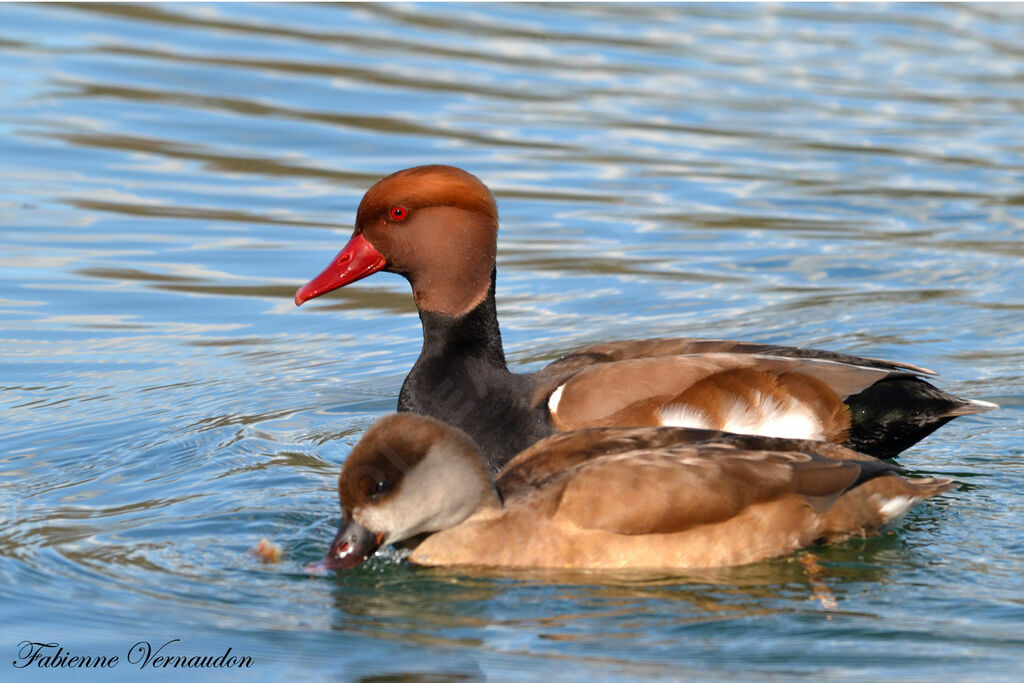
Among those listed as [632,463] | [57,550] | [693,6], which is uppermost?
[693,6]

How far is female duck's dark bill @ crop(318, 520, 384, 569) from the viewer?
552cm

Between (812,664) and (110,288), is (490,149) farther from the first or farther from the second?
(812,664)

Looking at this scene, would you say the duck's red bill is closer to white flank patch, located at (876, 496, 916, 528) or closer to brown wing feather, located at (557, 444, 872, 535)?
brown wing feather, located at (557, 444, 872, 535)

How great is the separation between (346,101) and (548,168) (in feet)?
8.76

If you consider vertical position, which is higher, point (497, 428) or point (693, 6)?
point (693, 6)

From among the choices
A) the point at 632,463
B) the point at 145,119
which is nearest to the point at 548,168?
the point at 145,119

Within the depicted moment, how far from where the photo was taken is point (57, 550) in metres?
5.84

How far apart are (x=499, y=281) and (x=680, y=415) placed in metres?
4.21

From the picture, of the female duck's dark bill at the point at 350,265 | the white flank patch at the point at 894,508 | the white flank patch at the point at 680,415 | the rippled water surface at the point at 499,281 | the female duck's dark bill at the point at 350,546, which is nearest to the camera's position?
the rippled water surface at the point at 499,281

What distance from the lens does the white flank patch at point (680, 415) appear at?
21.7ft

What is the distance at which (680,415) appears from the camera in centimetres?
664

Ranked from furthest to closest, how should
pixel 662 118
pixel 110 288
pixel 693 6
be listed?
pixel 693 6
pixel 662 118
pixel 110 288

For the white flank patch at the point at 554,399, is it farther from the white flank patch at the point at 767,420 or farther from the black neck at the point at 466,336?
the white flank patch at the point at 767,420

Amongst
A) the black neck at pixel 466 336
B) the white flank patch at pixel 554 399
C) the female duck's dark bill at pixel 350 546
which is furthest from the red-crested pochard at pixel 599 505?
the black neck at pixel 466 336
